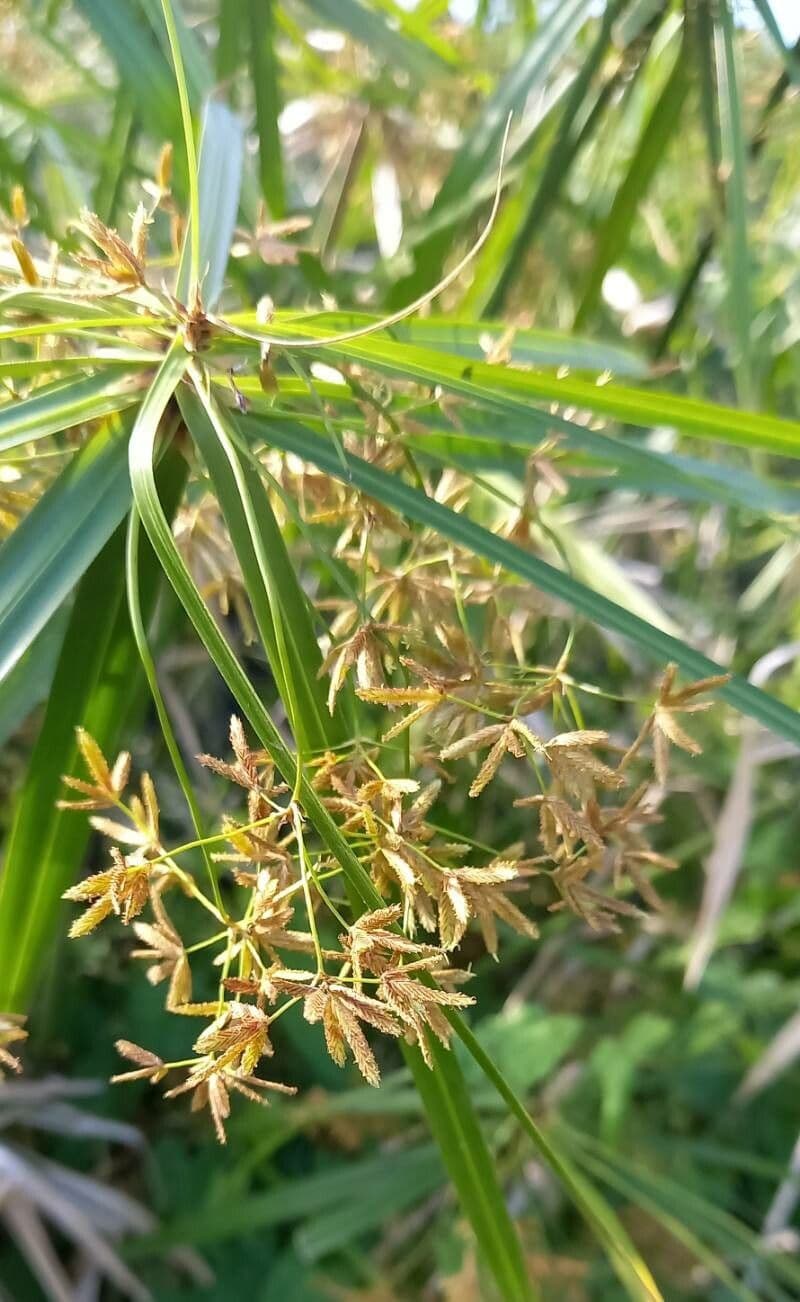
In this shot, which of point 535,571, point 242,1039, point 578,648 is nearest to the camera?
point 242,1039

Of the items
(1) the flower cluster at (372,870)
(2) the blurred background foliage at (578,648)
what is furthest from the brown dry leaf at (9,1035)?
(2) the blurred background foliage at (578,648)

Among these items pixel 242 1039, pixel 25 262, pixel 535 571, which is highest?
pixel 25 262

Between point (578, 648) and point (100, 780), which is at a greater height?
point (578, 648)

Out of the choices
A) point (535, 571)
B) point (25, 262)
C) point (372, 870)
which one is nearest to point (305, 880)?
point (372, 870)

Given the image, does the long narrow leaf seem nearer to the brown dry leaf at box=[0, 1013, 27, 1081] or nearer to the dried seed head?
the dried seed head

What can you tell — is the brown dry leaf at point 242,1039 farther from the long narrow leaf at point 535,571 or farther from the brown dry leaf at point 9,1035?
the long narrow leaf at point 535,571

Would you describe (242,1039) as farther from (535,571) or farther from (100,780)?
(535,571)

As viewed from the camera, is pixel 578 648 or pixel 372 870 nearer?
pixel 372 870

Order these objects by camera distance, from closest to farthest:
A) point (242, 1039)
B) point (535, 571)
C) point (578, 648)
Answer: point (242, 1039)
point (535, 571)
point (578, 648)

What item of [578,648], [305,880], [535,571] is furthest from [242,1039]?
[578,648]
